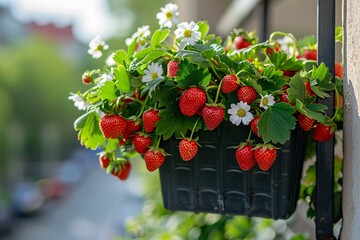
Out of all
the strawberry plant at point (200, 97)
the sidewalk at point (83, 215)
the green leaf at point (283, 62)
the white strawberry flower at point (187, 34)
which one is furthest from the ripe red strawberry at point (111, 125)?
the sidewalk at point (83, 215)

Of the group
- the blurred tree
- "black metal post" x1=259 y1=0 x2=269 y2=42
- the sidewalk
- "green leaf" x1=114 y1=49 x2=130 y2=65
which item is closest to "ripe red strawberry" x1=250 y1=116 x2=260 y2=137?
"green leaf" x1=114 y1=49 x2=130 y2=65

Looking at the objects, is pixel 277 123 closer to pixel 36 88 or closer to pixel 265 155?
pixel 265 155

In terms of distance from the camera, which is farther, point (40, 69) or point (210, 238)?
point (40, 69)

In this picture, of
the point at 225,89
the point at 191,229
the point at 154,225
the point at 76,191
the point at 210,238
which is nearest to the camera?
the point at 225,89

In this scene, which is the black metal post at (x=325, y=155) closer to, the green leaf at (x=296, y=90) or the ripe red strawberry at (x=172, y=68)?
the green leaf at (x=296, y=90)

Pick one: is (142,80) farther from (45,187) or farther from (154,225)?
(45,187)

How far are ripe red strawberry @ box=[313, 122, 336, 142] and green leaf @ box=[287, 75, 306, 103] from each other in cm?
9

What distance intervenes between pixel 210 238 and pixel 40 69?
2082 cm

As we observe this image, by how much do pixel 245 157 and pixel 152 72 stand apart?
25cm

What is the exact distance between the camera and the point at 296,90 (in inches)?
45.5

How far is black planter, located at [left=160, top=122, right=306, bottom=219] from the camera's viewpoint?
1271mm

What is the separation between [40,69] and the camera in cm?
2242

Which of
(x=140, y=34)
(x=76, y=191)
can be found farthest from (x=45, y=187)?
(x=140, y=34)

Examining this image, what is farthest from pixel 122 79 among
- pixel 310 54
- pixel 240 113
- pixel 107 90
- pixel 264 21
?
pixel 264 21
